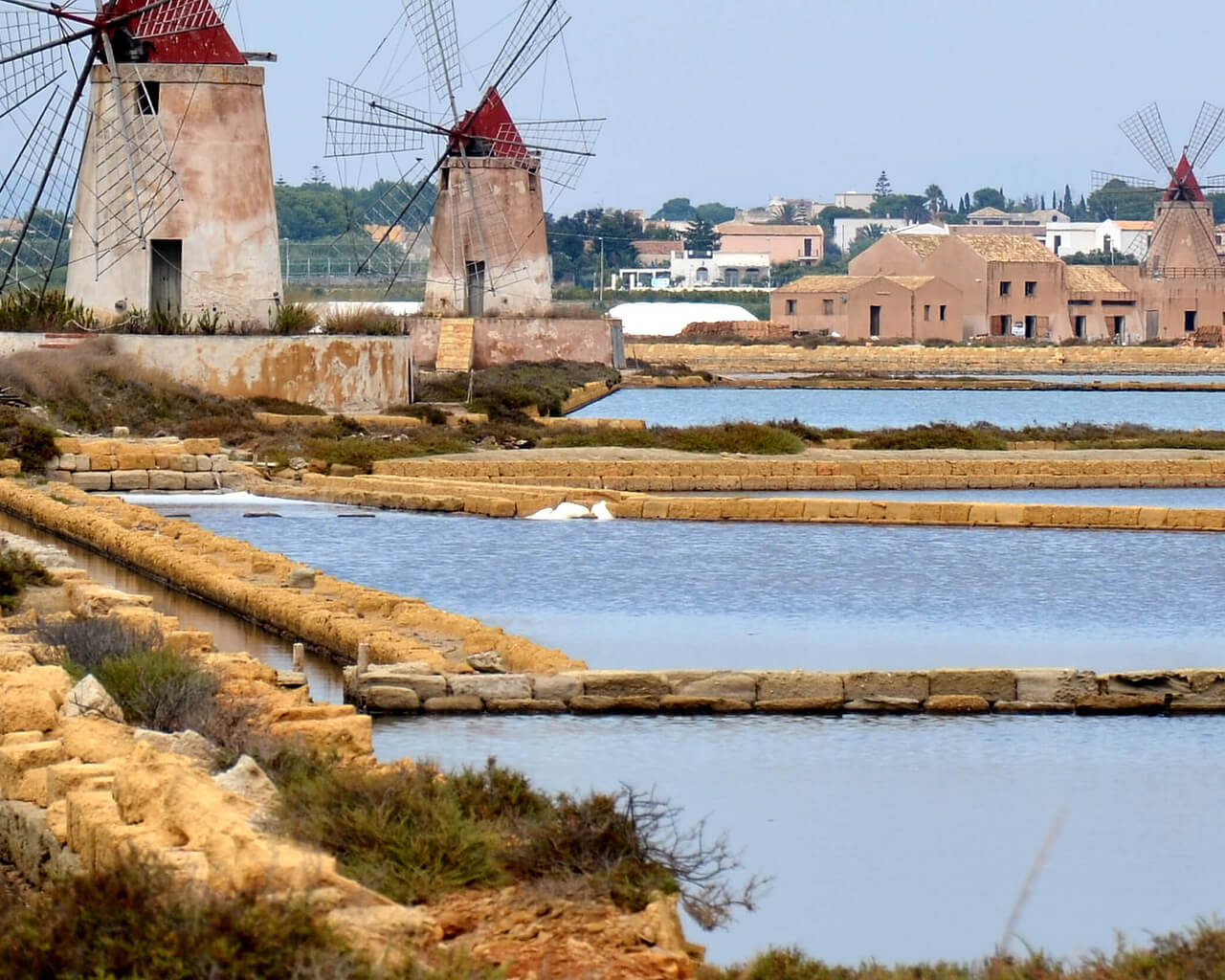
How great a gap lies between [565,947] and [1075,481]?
49.9 feet

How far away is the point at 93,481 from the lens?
1717 centimetres

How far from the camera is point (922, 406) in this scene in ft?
110

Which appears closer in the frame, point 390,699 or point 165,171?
point 390,699

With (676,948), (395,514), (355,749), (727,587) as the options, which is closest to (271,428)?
(395,514)

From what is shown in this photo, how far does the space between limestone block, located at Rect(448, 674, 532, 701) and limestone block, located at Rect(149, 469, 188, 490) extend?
9594mm

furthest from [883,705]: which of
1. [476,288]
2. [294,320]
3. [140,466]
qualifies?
[476,288]

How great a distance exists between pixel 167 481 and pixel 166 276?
5256 millimetres

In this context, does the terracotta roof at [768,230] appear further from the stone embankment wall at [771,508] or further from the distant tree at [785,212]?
the stone embankment wall at [771,508]

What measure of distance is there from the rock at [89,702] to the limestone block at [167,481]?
451 inches

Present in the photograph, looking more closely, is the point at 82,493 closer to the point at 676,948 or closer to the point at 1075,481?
the point at 1075,481

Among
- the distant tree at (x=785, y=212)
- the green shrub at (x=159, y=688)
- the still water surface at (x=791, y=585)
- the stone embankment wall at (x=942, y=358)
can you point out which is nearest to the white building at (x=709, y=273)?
the distant tree at (x=785, y=212)

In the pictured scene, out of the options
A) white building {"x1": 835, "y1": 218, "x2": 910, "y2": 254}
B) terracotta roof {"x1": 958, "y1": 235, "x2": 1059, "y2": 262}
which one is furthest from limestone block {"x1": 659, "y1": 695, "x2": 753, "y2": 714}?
white building {"x1": 835, "y1": 218, "x2": 910, "y2": 254}

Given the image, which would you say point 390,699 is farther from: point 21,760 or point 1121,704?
point 1121,704

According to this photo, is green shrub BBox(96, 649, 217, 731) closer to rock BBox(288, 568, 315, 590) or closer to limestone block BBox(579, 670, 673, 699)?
limestone block BBox(579, 670, 673, 699)
